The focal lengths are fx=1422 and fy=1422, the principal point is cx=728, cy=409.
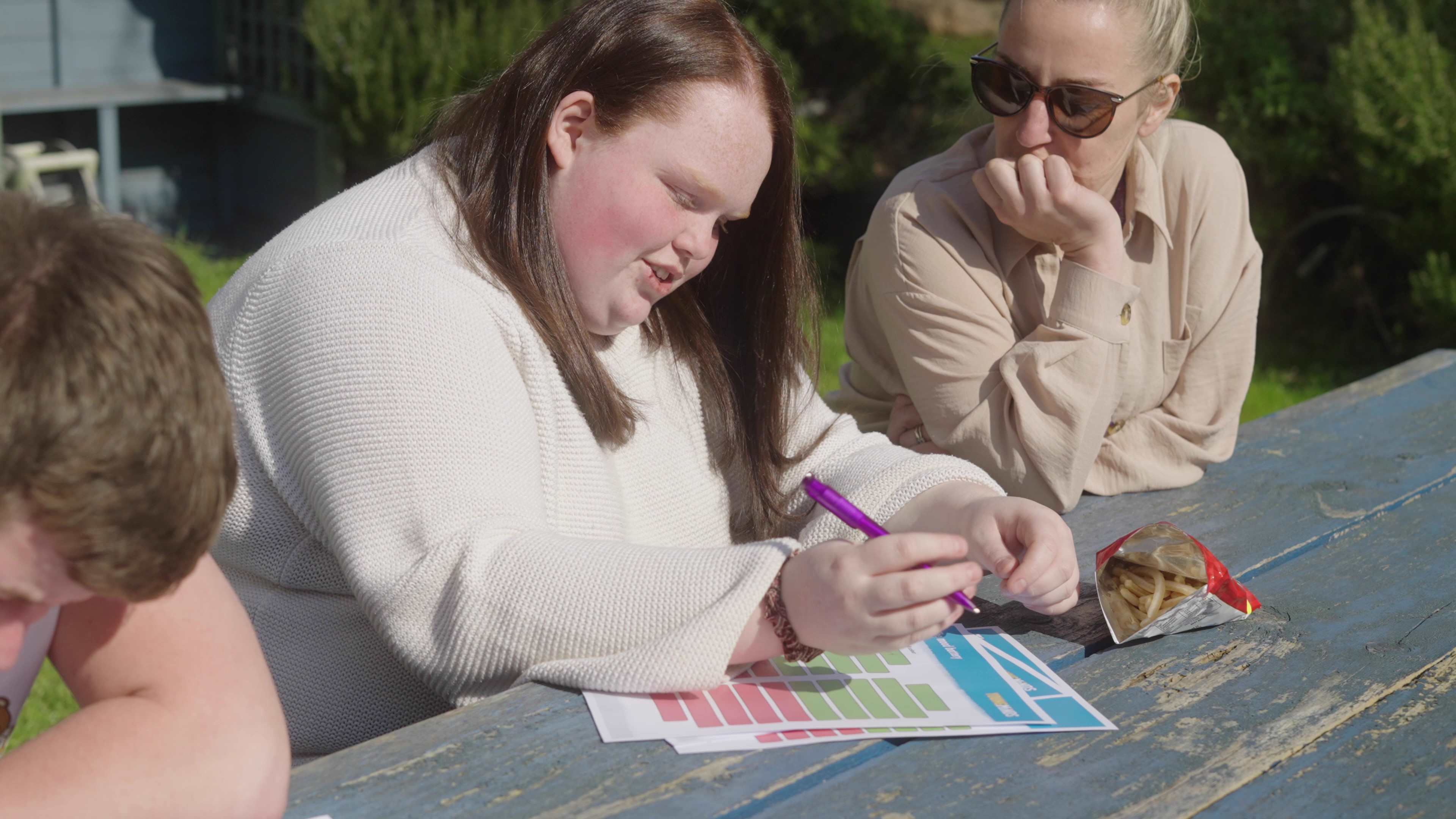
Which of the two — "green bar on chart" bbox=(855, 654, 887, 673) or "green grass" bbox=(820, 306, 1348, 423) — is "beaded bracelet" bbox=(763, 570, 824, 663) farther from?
"green grass" bbox=(820, 306, 1348, 423)

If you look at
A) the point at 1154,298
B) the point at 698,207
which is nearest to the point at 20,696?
the point at 698,207

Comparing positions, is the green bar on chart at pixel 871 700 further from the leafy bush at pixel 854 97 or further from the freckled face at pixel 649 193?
the leafy bush at pixel 854 97

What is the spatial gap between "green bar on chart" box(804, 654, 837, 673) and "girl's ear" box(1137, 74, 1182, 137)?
1.31 meters

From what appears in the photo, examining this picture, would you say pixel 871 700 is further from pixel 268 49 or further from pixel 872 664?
pixel 268 49

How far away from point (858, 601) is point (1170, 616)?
1.56ft

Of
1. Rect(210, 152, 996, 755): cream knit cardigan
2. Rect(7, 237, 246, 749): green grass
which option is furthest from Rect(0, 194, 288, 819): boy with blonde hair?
Rect(7, 237, 246, 749): green grass

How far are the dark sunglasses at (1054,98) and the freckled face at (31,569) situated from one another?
5.64 feet

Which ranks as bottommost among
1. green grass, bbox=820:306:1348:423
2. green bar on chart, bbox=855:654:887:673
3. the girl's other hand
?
green grass, bbox=820:306:1348:423

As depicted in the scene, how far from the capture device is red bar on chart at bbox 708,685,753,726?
150cm

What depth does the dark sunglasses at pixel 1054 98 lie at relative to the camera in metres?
2.37

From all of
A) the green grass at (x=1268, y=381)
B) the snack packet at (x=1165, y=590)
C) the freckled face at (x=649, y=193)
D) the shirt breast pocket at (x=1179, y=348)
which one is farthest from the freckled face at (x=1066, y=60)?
the green grass at (x=1268, y=381)

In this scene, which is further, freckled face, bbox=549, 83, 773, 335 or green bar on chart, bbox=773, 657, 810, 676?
freckled face, bbox=549, 83, 773, 335

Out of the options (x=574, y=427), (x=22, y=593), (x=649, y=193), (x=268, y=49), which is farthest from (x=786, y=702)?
(x=268, y=49)

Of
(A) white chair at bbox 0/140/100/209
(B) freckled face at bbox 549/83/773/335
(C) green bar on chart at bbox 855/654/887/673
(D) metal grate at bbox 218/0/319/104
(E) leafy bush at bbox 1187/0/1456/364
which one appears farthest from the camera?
(D) metal grate at bbox 218/0/319/104
